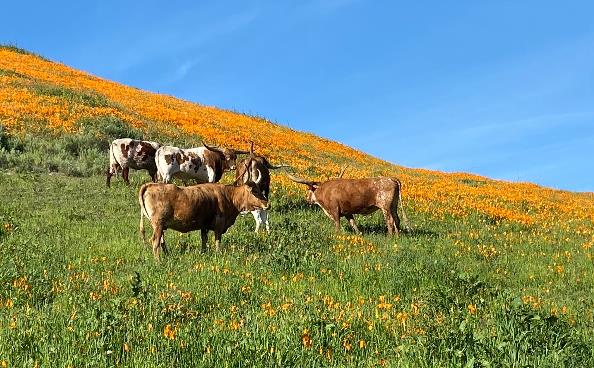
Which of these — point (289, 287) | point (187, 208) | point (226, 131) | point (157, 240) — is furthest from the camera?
point (226, 131)

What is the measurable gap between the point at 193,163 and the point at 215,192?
8.44 meters

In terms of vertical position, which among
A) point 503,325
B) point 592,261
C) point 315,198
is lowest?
point 503,325

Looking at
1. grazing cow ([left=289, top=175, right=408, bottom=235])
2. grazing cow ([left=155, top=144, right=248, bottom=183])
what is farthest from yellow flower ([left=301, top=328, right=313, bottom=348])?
grazing cow ([left=155, top=144, right=248, bottom=183])

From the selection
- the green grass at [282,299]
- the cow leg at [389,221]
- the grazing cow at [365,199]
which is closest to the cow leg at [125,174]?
the green grass at [282,299]

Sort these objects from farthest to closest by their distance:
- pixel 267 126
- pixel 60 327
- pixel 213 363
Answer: pixel 267 126 → pixel 60 327 → pixel 213 363

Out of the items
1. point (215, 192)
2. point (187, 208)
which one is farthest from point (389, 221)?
point (187, 208)

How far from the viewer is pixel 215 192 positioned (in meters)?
12.6

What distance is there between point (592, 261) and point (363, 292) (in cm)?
727

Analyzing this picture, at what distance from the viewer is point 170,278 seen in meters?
9.08

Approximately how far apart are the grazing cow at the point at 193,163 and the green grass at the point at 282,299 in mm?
5289

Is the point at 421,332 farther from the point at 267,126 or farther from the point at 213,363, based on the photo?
the point at 267,126

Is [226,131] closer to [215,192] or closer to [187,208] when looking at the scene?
[215,192]

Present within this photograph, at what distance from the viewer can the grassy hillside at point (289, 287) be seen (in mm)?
5848

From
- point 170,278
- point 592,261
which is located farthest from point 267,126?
point 170,278
